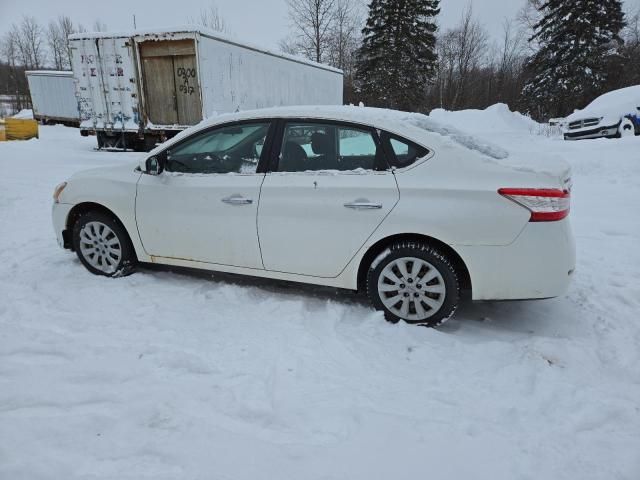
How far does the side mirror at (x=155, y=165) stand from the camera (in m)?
3.75

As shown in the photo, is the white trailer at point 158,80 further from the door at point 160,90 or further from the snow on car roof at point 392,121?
the snow on car roof at point 392,121

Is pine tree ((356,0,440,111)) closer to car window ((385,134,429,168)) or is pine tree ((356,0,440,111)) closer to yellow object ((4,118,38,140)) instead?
yellow object ((4,118,38,140))

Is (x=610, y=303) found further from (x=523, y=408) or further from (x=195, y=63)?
(x=195, y=63)

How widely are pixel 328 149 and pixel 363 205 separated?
574 millimetres

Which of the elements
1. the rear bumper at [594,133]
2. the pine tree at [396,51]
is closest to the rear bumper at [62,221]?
the rear bumper at [594,133]

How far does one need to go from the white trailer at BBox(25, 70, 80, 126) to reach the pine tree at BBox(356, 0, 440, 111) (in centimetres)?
2141

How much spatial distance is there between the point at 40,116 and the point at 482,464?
30.6 m

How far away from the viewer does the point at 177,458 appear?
202cm

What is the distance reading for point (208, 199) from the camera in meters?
3.57

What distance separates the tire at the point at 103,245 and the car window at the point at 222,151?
0.84m

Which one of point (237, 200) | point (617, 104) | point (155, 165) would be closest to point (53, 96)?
point (155, 165)

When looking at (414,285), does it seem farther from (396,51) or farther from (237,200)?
(396,51)

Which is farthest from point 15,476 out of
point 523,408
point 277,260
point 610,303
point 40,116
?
point 40,116

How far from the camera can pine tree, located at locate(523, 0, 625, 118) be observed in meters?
29.0
